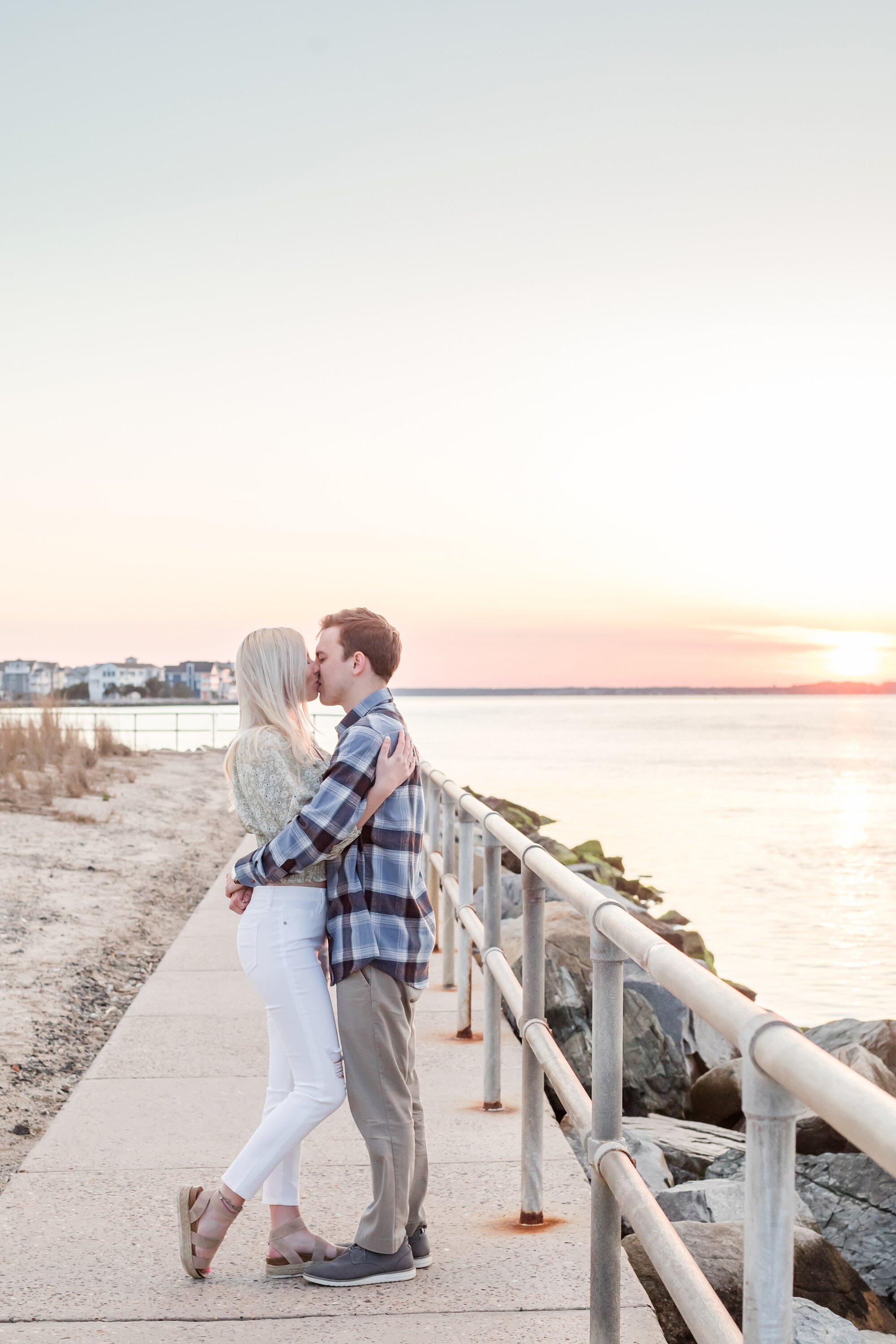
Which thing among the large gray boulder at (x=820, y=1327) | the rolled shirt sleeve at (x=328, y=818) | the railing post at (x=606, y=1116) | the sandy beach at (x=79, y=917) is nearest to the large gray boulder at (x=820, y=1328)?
the large gray boulder at (x=820, y=1327)

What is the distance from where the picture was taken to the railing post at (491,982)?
4.72 metres

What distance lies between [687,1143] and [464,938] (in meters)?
1.51

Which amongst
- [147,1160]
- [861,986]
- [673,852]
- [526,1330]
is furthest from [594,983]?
[673,852]

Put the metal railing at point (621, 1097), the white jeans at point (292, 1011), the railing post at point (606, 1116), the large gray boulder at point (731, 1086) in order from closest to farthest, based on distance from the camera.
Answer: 1. the metal railing at point (621, 1097)
2. the railing post at point (606, 1116)
3. the white jeans at point (292, 1011)
4. the large gray boulder at point (731, 1086)

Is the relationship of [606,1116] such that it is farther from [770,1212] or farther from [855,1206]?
[855,1206]

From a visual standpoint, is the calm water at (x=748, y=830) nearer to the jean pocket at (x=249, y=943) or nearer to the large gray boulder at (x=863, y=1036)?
the large gray boulder at (x=863, y=1036)

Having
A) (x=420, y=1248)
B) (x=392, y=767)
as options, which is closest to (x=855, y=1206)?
(x=420, y=1248)

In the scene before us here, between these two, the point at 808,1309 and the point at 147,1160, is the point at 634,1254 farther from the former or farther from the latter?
the point at 147,1160

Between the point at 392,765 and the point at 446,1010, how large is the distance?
12.8 ft

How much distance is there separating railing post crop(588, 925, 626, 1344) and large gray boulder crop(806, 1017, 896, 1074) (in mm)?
3883

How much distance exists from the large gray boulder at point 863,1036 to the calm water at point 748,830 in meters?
4.27

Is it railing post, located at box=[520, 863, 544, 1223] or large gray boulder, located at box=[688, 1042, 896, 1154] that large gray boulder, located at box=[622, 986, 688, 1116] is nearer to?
large gray boulder, located at box=[688, 1042, 896, 1154]

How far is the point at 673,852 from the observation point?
82.3 feet

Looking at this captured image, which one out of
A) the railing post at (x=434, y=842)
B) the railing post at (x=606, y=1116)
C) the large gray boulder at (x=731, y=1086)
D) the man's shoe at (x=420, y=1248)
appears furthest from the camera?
the railing post at (x=434, y=842)
